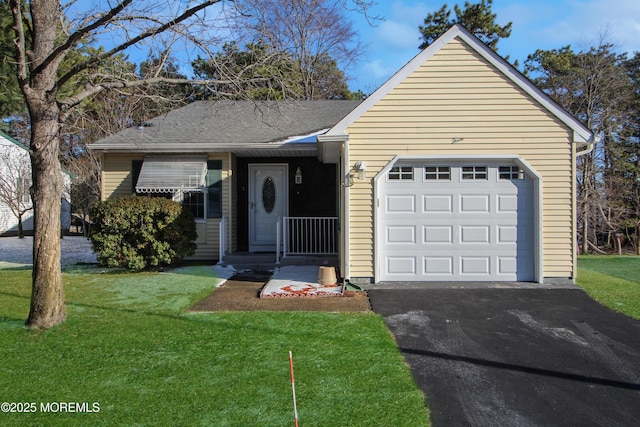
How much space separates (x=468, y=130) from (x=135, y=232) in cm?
727

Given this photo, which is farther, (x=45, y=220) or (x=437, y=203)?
(x=437, y=203)

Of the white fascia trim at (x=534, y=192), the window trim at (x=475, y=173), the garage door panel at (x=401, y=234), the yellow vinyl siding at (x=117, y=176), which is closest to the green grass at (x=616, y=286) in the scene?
the white fascia trim at (x=534, y=192)

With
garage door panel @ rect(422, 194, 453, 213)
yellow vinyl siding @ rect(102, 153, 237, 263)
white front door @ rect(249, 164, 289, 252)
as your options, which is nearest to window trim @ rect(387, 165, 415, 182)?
garage door panel @ rect(422, 194, 453, 213)

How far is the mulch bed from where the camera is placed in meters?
6.53

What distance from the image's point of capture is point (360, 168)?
7.85 m

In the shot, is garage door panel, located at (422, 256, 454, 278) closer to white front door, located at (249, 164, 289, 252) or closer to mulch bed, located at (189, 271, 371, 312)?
mulch bed, located at (189, 271, 371, 312)

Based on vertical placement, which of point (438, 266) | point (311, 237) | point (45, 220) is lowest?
point (438, 266)

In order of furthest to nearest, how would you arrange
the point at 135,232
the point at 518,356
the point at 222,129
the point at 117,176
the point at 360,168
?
the point at 222,129, the point at 117,176, the point at 135,232, the point at 360,168, the point at 518,356

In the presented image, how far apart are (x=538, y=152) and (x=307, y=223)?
588 cm

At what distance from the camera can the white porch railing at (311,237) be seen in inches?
432

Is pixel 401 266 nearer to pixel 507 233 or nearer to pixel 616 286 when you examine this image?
pixel 507 233

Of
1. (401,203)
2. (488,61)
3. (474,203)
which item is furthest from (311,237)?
(488,61)

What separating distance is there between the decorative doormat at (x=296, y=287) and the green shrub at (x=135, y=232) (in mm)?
2562

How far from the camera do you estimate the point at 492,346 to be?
496 cm
